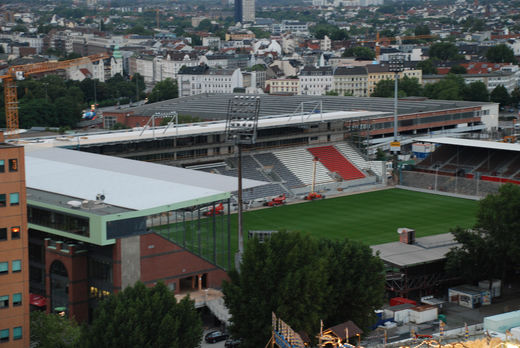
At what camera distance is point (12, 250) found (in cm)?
3034

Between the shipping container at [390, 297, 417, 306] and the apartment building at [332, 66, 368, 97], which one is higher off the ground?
the apartment building at [332, 66, 368, 97]

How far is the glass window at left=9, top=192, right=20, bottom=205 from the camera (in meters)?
30.3

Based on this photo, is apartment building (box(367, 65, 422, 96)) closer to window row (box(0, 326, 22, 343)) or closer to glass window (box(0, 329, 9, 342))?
window row (box(0, 326, 22, 343))

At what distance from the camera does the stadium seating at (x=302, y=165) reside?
6456 cm

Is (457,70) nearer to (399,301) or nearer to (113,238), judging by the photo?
(399,301)

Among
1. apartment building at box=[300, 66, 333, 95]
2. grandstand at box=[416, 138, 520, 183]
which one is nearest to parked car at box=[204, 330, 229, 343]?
grandstand at box=[416, 138, 520, 183]

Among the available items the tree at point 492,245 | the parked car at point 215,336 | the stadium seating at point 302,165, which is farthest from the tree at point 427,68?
the parked car at point 215,336

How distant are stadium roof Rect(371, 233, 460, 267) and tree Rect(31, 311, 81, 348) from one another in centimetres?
1525

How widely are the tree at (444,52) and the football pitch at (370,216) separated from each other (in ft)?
351

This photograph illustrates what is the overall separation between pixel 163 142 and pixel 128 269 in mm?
24718

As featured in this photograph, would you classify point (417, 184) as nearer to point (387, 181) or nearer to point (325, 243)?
point (387, 181)

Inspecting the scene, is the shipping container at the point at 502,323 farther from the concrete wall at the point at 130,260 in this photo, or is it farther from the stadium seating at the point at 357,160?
the stadium seating at the point at 357,160

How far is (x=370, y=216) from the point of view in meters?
56.0

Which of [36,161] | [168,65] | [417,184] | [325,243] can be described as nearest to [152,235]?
[325,243]
